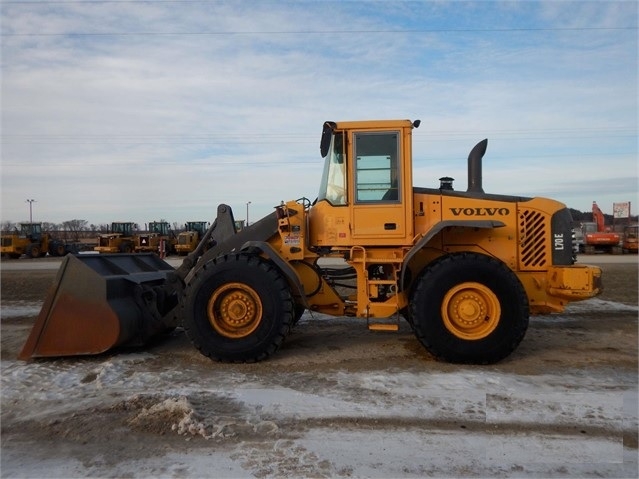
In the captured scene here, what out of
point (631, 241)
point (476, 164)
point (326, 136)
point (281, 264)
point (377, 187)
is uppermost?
point (326, 136)

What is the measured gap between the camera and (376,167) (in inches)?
241

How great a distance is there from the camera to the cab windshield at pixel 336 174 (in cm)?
620

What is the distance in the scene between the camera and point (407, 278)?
6.31m

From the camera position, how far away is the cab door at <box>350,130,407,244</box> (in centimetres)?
605

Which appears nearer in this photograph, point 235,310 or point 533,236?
point 235,310

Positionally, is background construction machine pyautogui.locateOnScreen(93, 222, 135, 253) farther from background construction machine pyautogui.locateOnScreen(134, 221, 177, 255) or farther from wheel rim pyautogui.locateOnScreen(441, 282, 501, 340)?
wheel rim pyautogui.locateOnScreen(441, 282, 501, 340)

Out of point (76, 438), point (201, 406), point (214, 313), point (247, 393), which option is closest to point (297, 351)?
point (214, 313)

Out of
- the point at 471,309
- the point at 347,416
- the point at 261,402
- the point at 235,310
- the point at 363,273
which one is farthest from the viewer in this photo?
the point at 363,273

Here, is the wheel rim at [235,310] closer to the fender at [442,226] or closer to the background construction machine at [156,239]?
the fender at [442,226]

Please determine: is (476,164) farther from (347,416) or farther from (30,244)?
(30,244)

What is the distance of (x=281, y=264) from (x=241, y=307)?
0.70 meters

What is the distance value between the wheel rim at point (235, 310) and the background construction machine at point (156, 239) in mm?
24312

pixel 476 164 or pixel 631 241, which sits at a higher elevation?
pixel 476 164

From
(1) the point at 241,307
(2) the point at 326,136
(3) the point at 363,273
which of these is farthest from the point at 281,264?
(2) the point at 326,136
